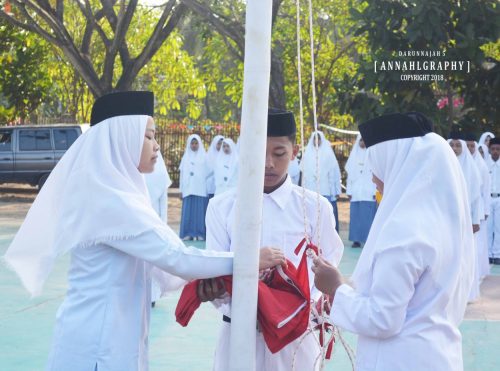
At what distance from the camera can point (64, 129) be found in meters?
24.2

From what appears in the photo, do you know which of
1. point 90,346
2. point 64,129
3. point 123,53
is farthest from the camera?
point 64,129

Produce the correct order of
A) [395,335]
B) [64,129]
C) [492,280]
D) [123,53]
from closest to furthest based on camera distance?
[395,335] → [492,280] → [123,53] → [64,129]

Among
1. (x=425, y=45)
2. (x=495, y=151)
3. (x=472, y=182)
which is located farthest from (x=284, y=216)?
(x=425, y=45)

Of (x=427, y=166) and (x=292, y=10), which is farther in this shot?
(x=292, y=10)

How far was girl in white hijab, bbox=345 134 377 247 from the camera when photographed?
14703mm

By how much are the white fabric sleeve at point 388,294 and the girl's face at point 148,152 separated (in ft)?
3.68

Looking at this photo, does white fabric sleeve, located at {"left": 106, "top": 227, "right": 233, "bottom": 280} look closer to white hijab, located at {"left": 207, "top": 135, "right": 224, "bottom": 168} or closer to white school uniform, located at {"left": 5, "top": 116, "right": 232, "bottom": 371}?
white school uniform, located at {"left": 5, "top": 116, "right": 232, "bottom": 371}

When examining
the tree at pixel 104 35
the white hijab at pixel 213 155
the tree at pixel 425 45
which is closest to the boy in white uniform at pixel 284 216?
the tree at pixel 425 45

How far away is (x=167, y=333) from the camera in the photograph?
8125 mm

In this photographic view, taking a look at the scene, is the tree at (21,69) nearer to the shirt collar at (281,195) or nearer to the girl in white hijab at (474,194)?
the girl in white hijab at (474,194)

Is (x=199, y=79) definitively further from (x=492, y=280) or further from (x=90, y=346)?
(x=90, y=346)

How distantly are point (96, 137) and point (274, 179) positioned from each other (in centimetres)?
93

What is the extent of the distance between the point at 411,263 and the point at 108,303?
4.09 ft

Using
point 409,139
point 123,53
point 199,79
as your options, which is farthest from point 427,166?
point 199,79
